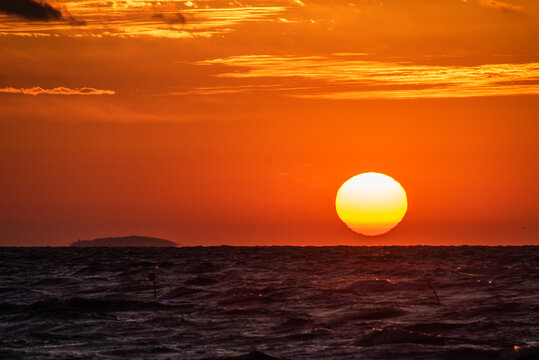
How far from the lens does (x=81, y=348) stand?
89.2 ft

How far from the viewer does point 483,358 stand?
77.7 feet

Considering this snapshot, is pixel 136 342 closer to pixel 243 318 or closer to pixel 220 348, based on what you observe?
pixel 220 348

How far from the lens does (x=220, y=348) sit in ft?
87.7

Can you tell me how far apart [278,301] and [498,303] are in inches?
462

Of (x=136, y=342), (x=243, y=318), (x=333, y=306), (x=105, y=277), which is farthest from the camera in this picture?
(x=105, y=277)

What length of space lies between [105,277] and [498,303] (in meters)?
40.2

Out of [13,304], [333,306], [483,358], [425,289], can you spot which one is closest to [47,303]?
[13,304]

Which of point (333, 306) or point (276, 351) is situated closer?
point (276, 351)

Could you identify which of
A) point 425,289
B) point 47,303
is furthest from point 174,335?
point 425,289

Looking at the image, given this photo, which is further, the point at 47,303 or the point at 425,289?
the point at 425,289

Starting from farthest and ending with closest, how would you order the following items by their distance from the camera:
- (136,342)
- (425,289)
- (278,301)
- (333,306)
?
1. (425,289)
2. (278,301)
3. (333,306)
4. (136,342)

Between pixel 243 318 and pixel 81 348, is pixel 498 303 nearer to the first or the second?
pixel 243 318

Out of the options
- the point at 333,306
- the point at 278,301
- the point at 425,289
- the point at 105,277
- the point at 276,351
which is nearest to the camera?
the point at 276,351

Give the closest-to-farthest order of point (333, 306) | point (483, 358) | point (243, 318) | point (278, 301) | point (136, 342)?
point (483, 358) < point (136, 342) < point (243, 318) < point (333, 306) < point (278, 301)
